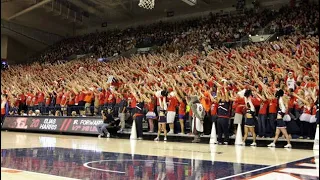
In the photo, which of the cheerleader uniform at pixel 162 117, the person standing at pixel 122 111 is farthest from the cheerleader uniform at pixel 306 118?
the person standing at pixel 122 111

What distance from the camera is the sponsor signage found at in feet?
55.2

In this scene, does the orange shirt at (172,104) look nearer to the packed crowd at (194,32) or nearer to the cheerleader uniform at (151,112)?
the cheerleader uniform at (151,112)

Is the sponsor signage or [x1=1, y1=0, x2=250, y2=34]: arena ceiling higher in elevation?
[x1=1, y1=0, x2=250, y2=34]: arena ceiling

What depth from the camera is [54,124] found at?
18500 mm

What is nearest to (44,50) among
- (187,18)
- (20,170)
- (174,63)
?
(187,18)

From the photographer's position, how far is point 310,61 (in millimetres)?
12203

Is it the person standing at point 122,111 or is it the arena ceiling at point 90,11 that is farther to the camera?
the arena ceiling at point 90,11

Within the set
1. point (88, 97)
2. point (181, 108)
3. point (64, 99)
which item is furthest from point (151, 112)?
point (64, 99)

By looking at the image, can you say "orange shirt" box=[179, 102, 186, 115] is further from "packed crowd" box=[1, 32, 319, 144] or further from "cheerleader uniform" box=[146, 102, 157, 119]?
"cheerleader uniform" box=[146, 102, 157, 119]

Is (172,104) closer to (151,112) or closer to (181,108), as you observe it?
(181,108)

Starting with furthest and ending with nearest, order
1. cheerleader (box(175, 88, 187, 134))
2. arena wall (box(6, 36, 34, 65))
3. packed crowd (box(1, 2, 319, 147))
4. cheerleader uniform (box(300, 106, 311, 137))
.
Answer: arena wall (box(6, 36, 34, 65)) < cheerleader (box(175, 88, 187, 134)) < packed crowd (box(1, 2, 319, 147)) < cheerleader uniform (box(300, 106, 311, 137))

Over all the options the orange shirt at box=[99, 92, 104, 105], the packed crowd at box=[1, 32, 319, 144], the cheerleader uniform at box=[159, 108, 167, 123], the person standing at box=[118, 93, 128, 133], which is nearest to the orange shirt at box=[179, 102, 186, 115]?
the packed crowd at box=[1, 32, 319, 144]

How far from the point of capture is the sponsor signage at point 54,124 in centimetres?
1681

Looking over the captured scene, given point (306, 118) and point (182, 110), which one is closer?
point (306, 118)
